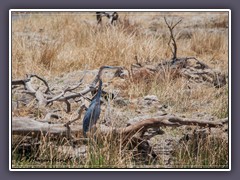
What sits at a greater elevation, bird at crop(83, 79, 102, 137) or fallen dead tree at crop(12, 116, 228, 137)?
bird at crop(83, 79, 102, 137)

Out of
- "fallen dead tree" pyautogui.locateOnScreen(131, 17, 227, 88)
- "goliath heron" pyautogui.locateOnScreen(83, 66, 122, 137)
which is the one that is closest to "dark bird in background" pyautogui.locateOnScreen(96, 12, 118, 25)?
"fallen dead tree" pyautogui.locateOnScreen(131, 17, 227, 88)

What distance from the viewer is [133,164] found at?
5.41m

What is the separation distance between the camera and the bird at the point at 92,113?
5.44 metres

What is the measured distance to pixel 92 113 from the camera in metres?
5.46

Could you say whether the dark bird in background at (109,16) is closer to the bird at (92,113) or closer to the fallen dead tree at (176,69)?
the fallen dead tree at (176,69)

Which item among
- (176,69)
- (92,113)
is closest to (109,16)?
(176,69)

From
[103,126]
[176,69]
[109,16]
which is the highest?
[109,16]

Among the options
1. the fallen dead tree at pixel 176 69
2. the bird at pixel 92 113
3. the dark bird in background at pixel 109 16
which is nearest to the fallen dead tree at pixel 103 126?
the bird at pixel 92 113

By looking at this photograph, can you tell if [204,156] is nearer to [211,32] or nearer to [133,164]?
[133,164]

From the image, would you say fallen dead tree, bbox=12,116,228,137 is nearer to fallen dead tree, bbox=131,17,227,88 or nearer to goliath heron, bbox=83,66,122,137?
goliath heron, bbox=83,66,122,137

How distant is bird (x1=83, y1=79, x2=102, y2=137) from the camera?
5441mm

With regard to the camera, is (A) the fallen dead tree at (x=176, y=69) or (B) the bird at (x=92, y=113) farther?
(A) the fallen dead tree at (x=176, y=69)

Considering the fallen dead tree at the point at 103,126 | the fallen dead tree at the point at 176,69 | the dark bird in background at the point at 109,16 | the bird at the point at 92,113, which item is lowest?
the fallen dead tree at the point at 103,126

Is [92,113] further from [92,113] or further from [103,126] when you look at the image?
[103,126]
